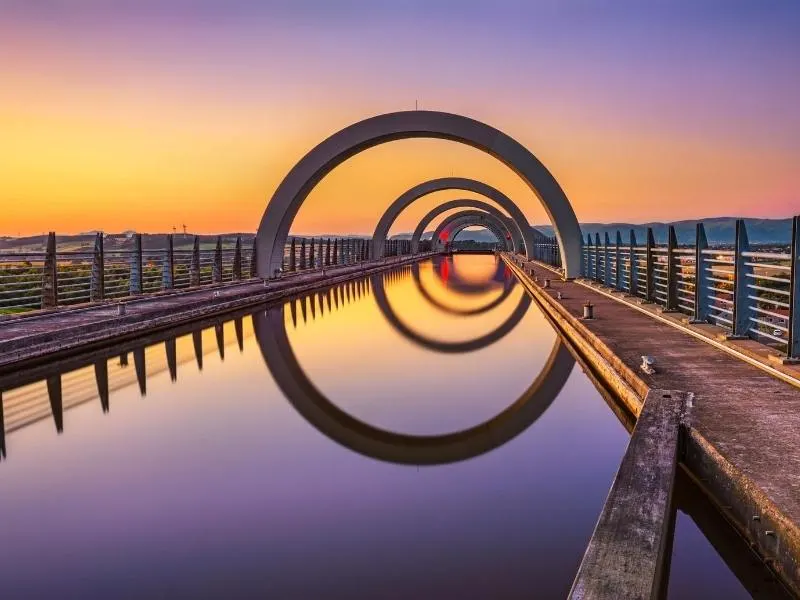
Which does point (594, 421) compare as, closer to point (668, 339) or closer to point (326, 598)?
point (668, 339)

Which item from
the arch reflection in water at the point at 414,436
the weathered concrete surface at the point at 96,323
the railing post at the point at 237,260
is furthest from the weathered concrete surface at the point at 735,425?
the railing post at the point at 237,260

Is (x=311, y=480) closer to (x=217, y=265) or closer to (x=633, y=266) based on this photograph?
(x=633, y=266)

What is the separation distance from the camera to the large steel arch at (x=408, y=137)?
20609 millimetres

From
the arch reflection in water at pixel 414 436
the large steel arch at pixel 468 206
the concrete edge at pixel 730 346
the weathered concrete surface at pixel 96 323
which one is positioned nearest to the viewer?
the arch reflection in water at pixel 414 436

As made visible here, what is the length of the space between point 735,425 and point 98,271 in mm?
11856

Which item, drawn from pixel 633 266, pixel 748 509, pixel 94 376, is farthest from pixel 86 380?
pixel 633 266

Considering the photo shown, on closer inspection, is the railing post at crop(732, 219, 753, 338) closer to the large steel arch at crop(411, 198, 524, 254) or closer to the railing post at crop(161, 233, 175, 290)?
the railing post at crop(161, 233, 175, 290)

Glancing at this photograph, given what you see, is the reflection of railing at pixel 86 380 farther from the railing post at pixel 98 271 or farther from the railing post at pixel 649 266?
the railing post at pixel 649 266

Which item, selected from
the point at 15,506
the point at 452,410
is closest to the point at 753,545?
the point at 452,410

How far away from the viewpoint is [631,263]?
1446 cm

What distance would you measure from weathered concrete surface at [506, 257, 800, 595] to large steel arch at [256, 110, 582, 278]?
12287 millimetres

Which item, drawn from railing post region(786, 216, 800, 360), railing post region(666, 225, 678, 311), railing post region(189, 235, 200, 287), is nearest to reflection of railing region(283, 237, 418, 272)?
railing post region(189, 235, 200, 287)

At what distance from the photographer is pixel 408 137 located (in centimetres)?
2162

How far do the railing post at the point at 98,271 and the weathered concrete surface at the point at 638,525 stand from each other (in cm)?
1131
